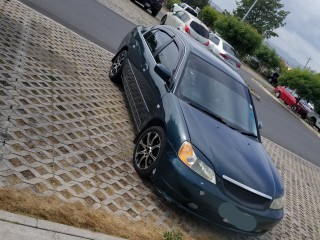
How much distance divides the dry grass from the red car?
81.7 ft

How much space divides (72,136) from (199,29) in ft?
55.8

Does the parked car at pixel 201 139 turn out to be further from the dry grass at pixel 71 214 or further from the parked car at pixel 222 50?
the parked car at pixel 222 50

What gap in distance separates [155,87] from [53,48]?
324 cm

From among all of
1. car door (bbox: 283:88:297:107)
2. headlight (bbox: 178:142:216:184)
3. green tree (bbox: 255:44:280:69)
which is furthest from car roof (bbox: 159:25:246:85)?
green tree (bbox: 255:44:280:69)

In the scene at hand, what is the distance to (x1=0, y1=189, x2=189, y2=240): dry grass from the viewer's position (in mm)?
3475

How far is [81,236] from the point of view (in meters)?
3.50

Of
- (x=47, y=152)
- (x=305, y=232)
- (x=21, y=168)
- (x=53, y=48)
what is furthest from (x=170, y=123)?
(x=53, y=48)

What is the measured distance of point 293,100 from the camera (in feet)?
89.7

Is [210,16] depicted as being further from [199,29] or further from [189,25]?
[189,25]

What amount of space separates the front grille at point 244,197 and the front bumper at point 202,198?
1.8 inches

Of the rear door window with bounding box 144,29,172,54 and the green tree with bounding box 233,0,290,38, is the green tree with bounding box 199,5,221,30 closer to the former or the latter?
the green tree with bounding box 233,0,290,38

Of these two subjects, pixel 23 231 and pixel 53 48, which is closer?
pixel 23 231

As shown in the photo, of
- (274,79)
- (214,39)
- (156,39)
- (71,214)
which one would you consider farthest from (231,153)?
(274,79)

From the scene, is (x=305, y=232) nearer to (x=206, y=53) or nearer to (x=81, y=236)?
(x=206, y=53)
